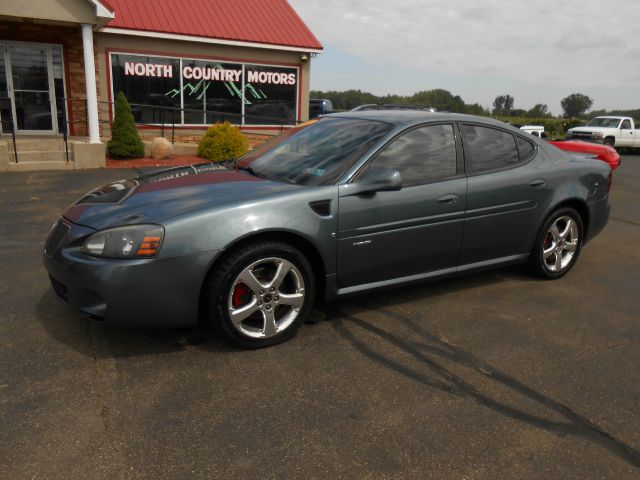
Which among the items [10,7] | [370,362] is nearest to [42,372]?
[370,362]

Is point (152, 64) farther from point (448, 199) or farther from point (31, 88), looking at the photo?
point (448, 199)

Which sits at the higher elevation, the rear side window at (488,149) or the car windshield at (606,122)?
the car windshield at (606,122)

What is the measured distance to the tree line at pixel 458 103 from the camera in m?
45.9

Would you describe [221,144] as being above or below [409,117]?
below

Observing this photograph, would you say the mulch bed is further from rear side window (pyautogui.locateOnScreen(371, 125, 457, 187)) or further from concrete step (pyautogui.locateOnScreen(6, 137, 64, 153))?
rear side window (pyautogui.locateOnScreen(371, 125, 457, 187))

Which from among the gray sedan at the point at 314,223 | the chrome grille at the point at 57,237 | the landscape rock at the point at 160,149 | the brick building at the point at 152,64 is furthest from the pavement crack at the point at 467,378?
the brick building at the point at 152,64

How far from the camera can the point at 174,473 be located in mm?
2301

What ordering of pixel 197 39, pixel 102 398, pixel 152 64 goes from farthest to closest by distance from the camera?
pixel 197 39 → pixel 152 64 → pixel 102 398

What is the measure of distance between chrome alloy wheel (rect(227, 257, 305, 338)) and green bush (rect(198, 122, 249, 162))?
9765 mm

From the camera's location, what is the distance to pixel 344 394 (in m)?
2.96

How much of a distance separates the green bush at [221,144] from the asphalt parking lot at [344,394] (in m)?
8.81

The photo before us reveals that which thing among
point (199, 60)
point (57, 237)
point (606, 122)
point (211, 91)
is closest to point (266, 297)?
point (57, 237)

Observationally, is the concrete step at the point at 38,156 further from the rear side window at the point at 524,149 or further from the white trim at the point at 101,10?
the rear side window at the point at 524,149

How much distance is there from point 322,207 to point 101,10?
10.5 meters
